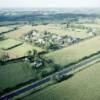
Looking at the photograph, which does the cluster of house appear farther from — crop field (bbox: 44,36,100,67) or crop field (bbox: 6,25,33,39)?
crop field (bbox: 6,25,33,39)

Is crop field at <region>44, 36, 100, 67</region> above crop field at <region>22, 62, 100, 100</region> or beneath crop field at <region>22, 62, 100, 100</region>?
above

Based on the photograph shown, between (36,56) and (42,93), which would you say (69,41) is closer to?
(36,56)

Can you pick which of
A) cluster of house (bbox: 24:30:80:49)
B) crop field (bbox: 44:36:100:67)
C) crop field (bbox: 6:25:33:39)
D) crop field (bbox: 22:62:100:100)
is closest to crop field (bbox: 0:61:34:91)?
crop field (bbox: 22:62:100:100)

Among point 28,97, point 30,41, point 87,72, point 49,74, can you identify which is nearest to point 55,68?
point 49,74

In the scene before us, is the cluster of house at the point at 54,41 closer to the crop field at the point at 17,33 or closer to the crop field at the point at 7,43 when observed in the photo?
the crop field at the point at 7,43

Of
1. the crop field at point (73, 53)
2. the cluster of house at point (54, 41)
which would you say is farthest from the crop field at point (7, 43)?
the crop field at point (73, 53)

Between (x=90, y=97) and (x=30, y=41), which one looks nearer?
(x=90, y=97)
